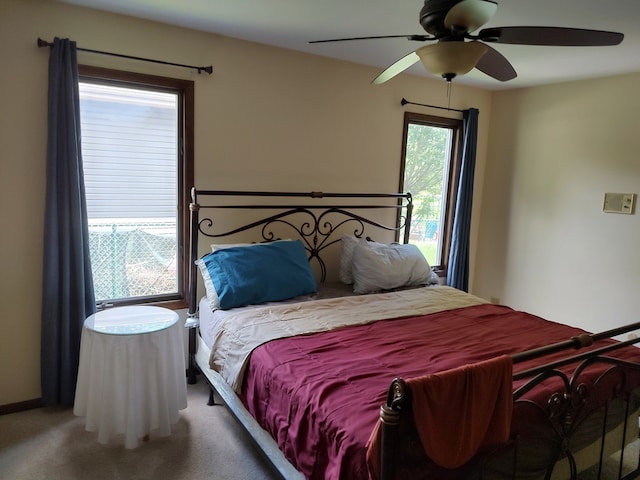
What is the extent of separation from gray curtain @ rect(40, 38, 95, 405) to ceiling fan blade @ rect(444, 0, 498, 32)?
2.00 metres

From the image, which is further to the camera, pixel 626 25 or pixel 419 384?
pixel 626 25

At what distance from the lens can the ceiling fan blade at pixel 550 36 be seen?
1697 millimetres

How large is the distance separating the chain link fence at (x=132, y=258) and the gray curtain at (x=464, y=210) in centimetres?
251

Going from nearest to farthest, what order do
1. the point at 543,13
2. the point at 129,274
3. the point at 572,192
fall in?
1. the point at 543,13
2. the point at 129,274
3. the point at 572,192

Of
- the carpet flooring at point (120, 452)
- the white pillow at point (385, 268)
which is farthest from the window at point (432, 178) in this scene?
the carpet flooring at point (120, 452)

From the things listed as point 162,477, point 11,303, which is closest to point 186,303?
point 11,303

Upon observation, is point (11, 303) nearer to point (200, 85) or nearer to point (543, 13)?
point (200, 85)

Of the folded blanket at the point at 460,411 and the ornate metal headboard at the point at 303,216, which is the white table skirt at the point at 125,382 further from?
the folded blanket at the point at 460,411

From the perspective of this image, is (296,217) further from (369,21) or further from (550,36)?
(550,36)

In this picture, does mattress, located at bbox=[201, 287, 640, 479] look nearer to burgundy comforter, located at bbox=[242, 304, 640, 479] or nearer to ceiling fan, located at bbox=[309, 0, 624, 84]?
burgundy comforter, located at bbox=[242, 304, 640, 479]

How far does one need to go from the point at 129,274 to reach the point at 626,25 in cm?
324

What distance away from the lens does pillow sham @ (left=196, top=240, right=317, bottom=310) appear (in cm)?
259

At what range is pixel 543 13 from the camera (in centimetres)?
Result: 229

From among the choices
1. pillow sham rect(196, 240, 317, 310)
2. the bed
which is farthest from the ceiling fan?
pillow sham rect(196, 240, 317, 310)
